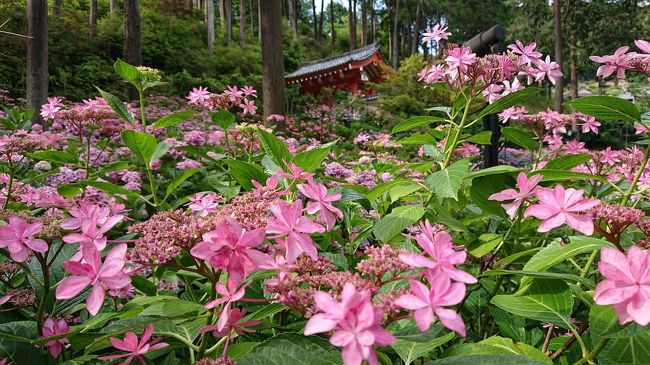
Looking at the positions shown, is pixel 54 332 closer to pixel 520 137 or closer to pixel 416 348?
pixel 416 348

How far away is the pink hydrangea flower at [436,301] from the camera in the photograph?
0.39m

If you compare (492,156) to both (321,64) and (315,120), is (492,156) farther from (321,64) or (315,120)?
(321,64)

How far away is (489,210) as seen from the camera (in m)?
0.90

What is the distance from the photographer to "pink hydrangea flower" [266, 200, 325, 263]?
20.7 inches

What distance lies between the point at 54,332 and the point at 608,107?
3.45 ft

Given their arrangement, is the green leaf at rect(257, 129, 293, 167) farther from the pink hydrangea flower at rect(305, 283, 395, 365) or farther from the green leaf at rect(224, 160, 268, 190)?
the pink hydrangea flower at rect(305, 283, 395, 365)

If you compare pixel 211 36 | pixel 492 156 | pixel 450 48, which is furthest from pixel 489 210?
pixel 211 36

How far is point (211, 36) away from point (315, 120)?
1050 cm

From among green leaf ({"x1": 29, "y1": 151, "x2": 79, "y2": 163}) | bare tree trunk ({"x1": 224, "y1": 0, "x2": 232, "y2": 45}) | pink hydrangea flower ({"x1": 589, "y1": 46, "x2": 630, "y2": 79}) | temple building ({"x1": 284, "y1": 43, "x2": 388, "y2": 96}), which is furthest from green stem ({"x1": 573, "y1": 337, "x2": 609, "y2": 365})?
bare tree trunk ({"x1": 224, "y1": 0, "x2": 232, "y2": 45})

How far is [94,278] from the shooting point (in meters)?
0.52

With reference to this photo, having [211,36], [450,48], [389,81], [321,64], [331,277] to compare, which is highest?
[211,36]

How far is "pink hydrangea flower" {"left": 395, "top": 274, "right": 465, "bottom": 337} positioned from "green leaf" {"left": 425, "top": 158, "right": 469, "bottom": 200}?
46 cm

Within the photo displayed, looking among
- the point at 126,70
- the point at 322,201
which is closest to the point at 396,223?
the point at 322,201

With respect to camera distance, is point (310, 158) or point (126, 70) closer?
point (310, 158)
